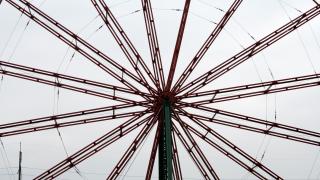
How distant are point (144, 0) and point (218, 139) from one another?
8.81 meters

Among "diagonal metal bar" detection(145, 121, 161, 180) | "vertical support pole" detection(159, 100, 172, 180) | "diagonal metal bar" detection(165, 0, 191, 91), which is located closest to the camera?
"vertical support pole" detection(159, 100, 172, 180)

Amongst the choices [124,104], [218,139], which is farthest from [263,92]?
[124,104]

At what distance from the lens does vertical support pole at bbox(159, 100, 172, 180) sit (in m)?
25.5

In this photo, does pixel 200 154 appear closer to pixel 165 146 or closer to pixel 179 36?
pixel 165 146

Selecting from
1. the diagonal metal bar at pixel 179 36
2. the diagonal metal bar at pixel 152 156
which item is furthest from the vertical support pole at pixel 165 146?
the diagonal metal bar at pixel 179 36

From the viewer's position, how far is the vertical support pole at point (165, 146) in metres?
25.5

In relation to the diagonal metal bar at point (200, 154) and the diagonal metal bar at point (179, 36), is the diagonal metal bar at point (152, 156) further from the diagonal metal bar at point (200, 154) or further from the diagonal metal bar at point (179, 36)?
the diagonal metal bar at point (179, 36)

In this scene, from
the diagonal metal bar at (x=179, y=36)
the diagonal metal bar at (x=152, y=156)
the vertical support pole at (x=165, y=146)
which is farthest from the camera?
the diagonal metal bar at (x=152, y=156)

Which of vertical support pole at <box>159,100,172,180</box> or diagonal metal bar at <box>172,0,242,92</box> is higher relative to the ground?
diagonal metal bar at <box>172,0,242,92</box>

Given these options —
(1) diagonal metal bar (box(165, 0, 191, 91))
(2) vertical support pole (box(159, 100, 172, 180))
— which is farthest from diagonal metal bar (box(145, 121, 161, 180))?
(1) diagonal metal bar (box(165, 0, 191, 91))

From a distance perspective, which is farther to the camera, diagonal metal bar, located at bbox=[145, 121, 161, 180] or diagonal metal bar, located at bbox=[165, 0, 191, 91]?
diagonal metal bar, located at bbox=[145, 121, 161, 180]

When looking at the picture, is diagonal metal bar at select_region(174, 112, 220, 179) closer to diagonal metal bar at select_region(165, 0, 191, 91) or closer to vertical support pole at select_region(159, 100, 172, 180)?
vertical support pole at select_region(159, 100, 172, 180)

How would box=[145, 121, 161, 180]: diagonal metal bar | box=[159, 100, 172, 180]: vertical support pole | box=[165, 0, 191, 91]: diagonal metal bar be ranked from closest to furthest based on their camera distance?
1. box=[159, 100, 172, 180]: vertical support pole
2. box=[165, 0, 191, 91]: diagonal metal bar
3. box=[145, 121, 161, 180]: diagonal metal bar

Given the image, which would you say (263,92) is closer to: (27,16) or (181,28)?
(181,28)
